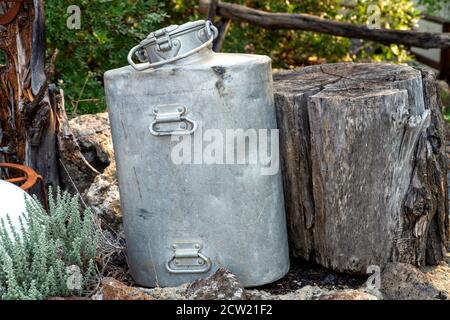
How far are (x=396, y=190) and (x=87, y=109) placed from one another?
3315 mm

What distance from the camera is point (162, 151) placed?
3430 mm

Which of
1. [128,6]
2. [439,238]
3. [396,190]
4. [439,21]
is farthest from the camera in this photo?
[439,21]

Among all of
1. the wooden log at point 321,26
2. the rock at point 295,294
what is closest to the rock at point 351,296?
the rock at point 295,294

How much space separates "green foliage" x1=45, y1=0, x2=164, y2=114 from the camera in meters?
5.95

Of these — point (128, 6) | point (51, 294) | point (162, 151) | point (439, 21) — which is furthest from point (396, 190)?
point (439, 21)

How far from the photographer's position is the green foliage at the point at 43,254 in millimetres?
3328

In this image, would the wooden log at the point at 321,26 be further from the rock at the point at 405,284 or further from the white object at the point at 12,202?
the white object at the point at 12,202

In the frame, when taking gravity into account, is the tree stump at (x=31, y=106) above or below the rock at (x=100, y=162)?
above

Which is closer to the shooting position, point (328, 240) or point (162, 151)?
point (162, 151)

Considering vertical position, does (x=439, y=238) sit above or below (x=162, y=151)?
below

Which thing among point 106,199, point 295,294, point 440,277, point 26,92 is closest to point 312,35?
point 26,92

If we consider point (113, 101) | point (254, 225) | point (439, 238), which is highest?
point (113, 101)

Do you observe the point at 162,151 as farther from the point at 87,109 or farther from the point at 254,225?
the point at 87,109

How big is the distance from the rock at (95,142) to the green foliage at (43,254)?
1.29 m
